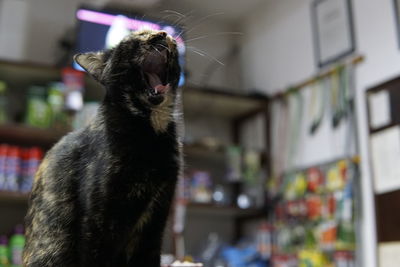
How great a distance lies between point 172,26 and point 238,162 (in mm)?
2159

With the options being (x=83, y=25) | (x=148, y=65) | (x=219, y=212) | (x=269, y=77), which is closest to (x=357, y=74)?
(x=269, y=77)

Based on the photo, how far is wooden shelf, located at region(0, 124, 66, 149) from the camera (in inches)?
103

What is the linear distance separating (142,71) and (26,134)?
75.6 inches

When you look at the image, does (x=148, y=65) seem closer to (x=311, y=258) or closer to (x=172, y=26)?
(x=172, y=26)

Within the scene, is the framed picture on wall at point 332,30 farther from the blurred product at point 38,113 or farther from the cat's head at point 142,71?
the cat's head at point 142,71

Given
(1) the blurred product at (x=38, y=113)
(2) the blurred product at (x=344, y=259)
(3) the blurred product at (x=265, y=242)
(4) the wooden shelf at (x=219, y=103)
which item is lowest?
(2) the blurred product at (x=344, y=259)

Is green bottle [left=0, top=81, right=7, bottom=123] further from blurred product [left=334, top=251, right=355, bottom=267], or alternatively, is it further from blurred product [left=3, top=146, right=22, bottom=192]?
blurred product [left=334, top=251, right=355, bottom=267]

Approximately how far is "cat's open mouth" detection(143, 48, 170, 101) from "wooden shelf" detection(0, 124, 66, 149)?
173 cm

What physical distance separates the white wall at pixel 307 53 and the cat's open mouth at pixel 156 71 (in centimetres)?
185

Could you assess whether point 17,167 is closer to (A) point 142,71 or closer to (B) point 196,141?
(B) point 196,141

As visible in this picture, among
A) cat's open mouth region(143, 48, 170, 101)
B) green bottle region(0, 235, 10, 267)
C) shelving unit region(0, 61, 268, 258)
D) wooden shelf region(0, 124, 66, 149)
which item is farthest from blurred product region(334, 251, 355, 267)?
cat's open mouth region(143, 48, 170, 101)

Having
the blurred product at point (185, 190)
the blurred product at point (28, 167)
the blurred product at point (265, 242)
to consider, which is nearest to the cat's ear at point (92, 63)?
the blurred product at point (28, 167)

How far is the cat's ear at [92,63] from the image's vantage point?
99 centimetres

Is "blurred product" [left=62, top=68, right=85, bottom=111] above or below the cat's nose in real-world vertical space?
above
